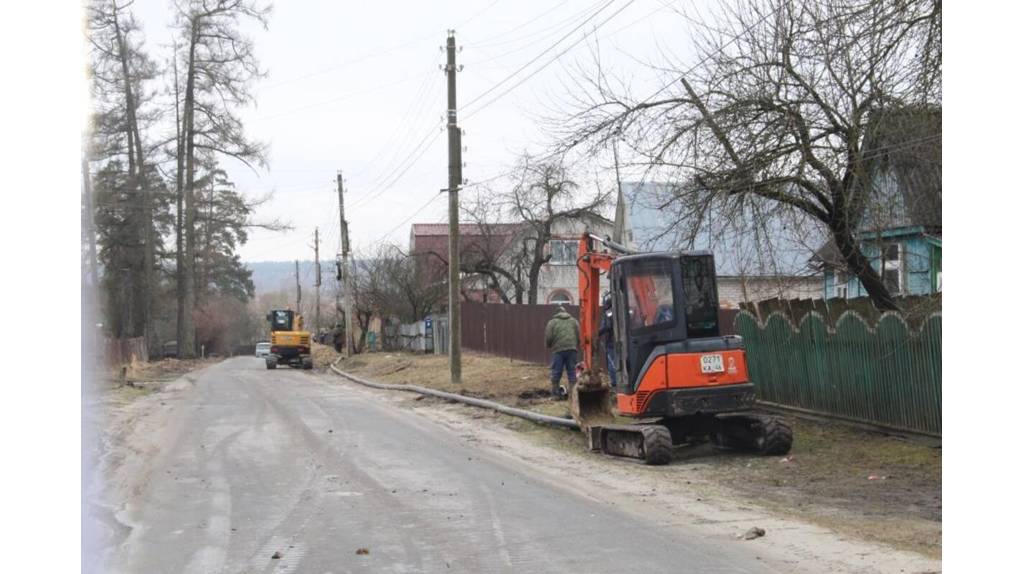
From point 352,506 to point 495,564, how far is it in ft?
9.12

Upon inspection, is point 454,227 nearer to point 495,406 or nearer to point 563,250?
point 495,406

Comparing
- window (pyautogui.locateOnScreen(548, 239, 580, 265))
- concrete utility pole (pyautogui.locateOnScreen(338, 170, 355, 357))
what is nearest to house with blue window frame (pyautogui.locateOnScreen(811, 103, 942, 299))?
window (pyautogui.locateOnScreen(548, 239, 580, 265))

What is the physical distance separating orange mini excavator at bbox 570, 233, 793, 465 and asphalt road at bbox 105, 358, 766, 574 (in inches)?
68.8

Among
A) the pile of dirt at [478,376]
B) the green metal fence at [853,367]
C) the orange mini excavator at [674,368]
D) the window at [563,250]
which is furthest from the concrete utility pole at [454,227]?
the window at [563,250]

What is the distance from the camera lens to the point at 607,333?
48.8 feet

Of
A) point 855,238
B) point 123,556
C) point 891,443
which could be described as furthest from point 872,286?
point 123,556

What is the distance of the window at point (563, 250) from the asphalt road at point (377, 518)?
28.6 metres

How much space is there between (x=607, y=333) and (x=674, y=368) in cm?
194

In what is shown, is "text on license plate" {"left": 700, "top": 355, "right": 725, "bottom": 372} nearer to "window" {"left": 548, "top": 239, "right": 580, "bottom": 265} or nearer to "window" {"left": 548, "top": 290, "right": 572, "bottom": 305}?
"window" {"left": 548, "top": 239, "right": 580, "bottom": 265}

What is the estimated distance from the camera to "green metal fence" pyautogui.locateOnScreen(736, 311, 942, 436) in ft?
43.2

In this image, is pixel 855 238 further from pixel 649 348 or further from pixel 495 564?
pixel 495 564

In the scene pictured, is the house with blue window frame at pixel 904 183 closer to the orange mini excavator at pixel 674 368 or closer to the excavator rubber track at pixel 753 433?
the orange mini excavator at pixel 674 368

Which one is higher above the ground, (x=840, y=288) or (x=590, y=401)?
(x=840, y=288)

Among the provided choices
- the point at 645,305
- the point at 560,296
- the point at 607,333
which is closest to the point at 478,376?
the point at 607,333
